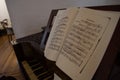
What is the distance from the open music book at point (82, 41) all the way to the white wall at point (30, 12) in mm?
1128

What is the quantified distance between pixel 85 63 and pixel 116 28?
18cm

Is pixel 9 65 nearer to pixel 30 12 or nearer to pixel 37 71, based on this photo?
pixel 30 12

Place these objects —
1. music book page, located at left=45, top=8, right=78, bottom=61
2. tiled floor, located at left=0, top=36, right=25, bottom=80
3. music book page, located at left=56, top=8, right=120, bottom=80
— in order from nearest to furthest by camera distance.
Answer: music book page, located at left=56, top=8, right=120, bottom=80 < music book page, located at left=45, top=8, right=78, bottom=61 < tiled floor, located at left=0, top=36, right=25, bottom=80

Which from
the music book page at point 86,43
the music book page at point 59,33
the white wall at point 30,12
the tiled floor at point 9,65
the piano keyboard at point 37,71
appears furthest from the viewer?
the tiled floor at point 9,65

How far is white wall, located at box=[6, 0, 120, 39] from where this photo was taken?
1712mm

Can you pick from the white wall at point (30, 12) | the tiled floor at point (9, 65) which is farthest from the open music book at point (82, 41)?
the tiled floor at point (9, 65)

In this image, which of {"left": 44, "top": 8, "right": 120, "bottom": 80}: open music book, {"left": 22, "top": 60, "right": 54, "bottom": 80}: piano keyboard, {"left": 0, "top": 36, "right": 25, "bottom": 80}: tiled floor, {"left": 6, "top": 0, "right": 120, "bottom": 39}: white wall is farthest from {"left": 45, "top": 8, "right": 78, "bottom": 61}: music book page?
{"left": 0, "top": 36, "right": 25, "bottom": 80}: tiled floor

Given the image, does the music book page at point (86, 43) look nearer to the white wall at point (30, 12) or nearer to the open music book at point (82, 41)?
the open music book at point (82, 41)

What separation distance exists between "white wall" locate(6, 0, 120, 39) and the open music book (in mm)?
1128

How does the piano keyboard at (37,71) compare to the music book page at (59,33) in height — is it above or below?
below

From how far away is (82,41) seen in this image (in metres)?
0.57

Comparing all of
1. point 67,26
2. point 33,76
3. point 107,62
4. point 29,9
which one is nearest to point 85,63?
point 107,62

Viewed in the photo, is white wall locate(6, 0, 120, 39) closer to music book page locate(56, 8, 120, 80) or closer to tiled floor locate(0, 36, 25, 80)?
tiled floor locate(0, 36, 25, 80)

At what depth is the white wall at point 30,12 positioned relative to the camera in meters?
1.71
